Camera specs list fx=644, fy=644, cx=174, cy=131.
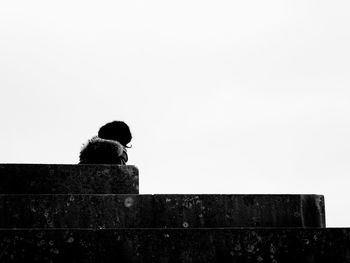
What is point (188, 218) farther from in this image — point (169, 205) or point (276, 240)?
point (276, 240)

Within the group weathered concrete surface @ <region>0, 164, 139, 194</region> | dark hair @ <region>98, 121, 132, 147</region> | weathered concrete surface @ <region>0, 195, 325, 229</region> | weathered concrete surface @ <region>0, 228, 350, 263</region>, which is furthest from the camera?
dark hair @ <region>98, 121, 132, 147</region>

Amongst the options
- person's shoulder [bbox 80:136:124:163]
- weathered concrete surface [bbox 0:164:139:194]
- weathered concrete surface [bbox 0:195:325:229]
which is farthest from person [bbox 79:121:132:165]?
weathered concrete surface [bbox 0:195:325:229]

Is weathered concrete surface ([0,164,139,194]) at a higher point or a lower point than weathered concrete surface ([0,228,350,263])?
higher

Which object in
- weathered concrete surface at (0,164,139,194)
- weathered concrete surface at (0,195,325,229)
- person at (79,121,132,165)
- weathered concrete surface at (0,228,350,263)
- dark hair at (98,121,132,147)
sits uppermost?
dark hair at (98,121,132,147)

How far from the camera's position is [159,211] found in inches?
278

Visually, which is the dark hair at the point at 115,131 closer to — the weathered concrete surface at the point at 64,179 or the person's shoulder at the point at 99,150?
the person's shoulder at the point at 99,150

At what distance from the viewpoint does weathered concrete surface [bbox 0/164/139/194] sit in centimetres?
743

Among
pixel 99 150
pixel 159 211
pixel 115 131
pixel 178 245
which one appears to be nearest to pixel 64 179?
pixel 99 150

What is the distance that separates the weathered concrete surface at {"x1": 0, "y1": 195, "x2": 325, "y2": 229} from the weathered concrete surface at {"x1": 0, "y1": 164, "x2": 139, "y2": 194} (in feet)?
2.12

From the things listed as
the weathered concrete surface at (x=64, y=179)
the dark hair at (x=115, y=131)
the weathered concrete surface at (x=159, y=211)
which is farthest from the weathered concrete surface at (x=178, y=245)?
the dark hair at (x=115, y=131)

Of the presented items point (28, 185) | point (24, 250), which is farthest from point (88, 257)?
point (28, 185)

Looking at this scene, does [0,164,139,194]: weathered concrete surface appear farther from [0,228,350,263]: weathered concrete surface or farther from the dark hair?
[0,228,350,263]: weathered concrete surface

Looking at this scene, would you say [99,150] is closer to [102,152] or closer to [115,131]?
[102,152]

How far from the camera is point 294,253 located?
6.37 meters
